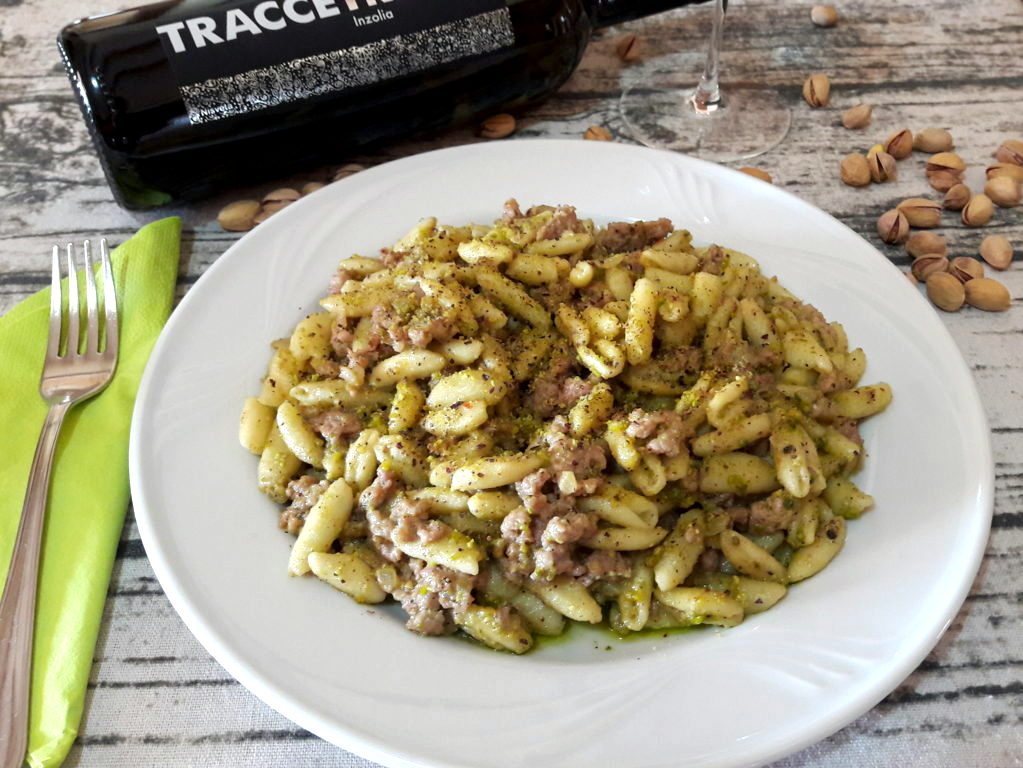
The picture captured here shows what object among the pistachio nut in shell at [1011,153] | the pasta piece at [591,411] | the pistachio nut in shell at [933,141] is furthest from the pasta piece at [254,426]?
the pistachio nut in shell at [1011,153]

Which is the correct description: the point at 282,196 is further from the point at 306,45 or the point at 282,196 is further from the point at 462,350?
the point at 462,350

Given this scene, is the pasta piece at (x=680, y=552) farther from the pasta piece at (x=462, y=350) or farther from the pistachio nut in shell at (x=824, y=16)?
the pistachio nut in shell at (x=824, y=16)

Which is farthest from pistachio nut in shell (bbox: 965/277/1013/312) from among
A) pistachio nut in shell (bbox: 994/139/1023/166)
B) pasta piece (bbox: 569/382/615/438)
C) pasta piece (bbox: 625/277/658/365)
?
pasta piece (bbox: 569/382/615/438)

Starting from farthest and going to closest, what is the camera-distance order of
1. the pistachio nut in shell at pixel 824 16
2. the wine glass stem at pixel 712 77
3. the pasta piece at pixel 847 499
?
the pistachio nut in shell at pixel 824 16
the wine glass stem at pixel 712 77
the pasta piece at pixel 847 499

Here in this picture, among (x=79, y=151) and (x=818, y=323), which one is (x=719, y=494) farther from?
(x=79, y=151)

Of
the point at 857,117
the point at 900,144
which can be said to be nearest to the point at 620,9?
the point at 857,117

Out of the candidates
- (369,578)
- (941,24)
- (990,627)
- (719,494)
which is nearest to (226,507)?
(369,578)
